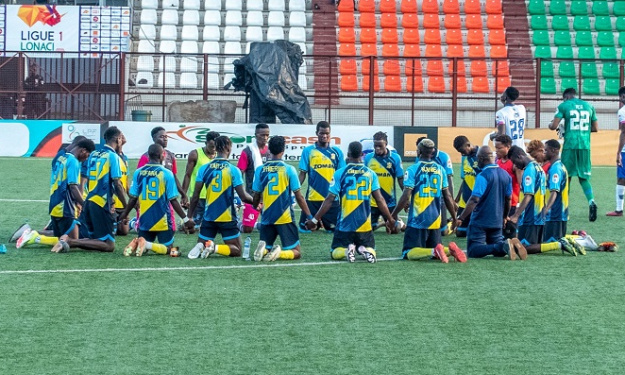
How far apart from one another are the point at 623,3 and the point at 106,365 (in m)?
34.1

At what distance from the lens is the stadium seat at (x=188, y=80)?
103ft

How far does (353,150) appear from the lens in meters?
12.5

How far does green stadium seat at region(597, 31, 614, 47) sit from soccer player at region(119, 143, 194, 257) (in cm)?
2686

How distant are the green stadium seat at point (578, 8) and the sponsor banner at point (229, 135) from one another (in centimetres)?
1255

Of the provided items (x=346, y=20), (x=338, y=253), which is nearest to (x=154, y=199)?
(x=338, y=253)

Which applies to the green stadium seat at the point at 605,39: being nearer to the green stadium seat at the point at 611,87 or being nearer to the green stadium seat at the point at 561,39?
the green stadium seat at the point at 561,39

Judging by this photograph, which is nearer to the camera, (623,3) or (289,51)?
(289,51)

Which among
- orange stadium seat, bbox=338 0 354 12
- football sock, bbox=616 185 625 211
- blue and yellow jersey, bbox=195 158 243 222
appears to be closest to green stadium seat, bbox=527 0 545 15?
orange stadium seat, bbox=338 0 354 12

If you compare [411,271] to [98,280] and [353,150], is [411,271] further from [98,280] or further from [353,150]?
[98,280]

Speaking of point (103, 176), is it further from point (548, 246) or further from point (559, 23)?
point (559, 23)

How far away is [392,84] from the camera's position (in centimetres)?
3178

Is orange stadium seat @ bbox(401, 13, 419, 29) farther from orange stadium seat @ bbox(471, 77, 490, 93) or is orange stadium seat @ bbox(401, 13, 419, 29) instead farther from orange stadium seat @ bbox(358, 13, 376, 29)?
orange stadium seat @ bbox(471, 77, 490, 93)

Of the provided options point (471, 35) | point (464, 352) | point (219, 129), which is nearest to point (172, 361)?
point (464, 352)

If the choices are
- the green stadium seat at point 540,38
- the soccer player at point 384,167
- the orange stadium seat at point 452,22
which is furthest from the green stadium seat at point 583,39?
the soccer player at point 384,167
